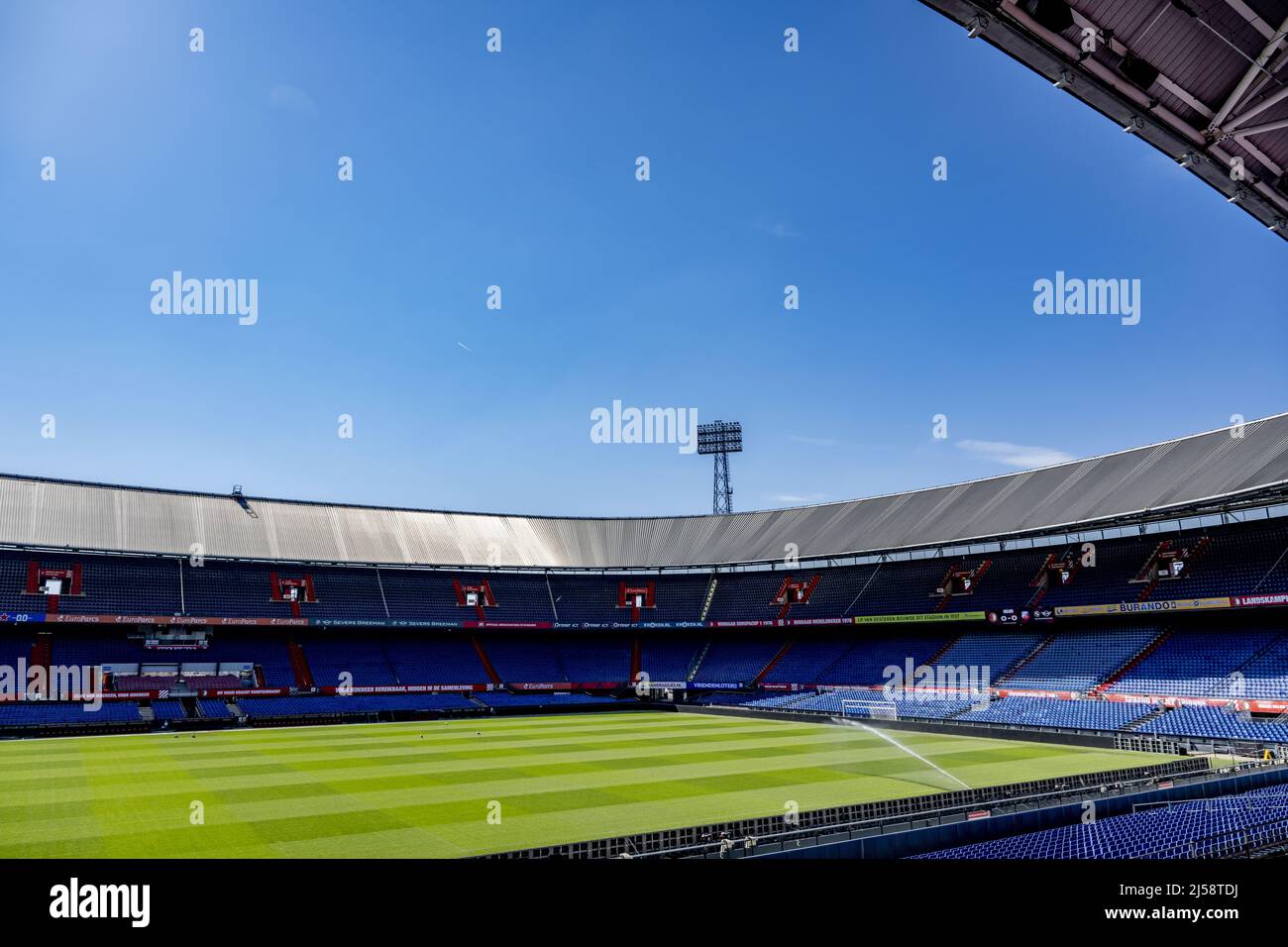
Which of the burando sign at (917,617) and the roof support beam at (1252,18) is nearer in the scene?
the roof support beam at (1252,18)

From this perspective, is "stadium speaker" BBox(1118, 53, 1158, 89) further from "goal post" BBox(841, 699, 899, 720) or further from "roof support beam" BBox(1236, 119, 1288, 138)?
"goal post" BBox(841, 699, 899, 720)

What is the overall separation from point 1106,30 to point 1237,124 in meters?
1.91

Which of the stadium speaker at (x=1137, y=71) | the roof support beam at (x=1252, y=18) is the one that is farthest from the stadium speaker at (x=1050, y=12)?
the roof support beam at (x=1252, y=18)

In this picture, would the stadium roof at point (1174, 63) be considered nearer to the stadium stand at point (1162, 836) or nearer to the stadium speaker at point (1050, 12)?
the stadium speaker at point (1050, 12)

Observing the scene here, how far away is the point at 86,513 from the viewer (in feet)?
181

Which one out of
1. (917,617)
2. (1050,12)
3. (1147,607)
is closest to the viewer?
(1050,12)

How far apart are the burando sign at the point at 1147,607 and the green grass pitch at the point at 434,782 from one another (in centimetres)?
1254

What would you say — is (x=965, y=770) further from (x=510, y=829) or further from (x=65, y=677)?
(x=65, y=677)

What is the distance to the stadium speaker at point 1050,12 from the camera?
7316 millimetres

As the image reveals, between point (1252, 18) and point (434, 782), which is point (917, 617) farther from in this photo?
point (1252, 18)

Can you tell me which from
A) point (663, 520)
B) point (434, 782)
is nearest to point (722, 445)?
point (663, 520)

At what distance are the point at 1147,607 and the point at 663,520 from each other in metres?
40.6

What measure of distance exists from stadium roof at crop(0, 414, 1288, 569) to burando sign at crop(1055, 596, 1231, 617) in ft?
15.1

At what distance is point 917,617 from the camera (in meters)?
54.6
